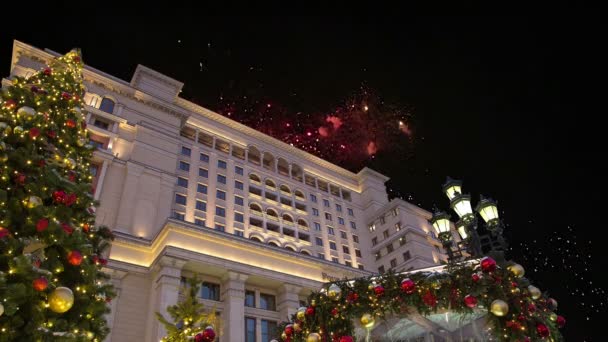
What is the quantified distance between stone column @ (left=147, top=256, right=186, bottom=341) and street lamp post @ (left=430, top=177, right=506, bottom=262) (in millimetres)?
15735

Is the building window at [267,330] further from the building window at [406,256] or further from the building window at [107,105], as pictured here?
the building window at [107,105]

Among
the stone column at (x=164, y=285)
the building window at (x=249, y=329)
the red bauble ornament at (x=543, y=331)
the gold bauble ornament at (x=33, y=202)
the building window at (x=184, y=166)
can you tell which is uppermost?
the building window at (x=184, y=166)

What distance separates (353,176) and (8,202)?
4417cm

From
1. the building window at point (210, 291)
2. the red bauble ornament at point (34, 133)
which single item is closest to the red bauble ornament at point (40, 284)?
the red bauble ornament at point (34, 133)

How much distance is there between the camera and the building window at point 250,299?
24.8m

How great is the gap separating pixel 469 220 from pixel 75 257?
292 inches

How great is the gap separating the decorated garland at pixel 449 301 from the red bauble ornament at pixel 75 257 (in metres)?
3.95

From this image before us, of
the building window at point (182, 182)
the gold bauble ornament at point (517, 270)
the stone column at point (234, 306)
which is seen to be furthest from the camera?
the building window at point (182, 182)

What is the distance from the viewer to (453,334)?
271 inches

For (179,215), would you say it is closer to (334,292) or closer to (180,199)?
(180,199)

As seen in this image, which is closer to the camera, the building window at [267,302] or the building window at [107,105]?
the building window at [267,302]

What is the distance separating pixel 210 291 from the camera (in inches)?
945

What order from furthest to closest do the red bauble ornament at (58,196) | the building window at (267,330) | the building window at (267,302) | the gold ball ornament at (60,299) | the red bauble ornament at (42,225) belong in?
the building window at (267,302), the building window at (267,330), the red bauble ornament at (58,196), the red bauble ornament at (42,225), the gold ball ornament at (60,299)

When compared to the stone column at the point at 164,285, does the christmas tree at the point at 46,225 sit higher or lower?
lower
